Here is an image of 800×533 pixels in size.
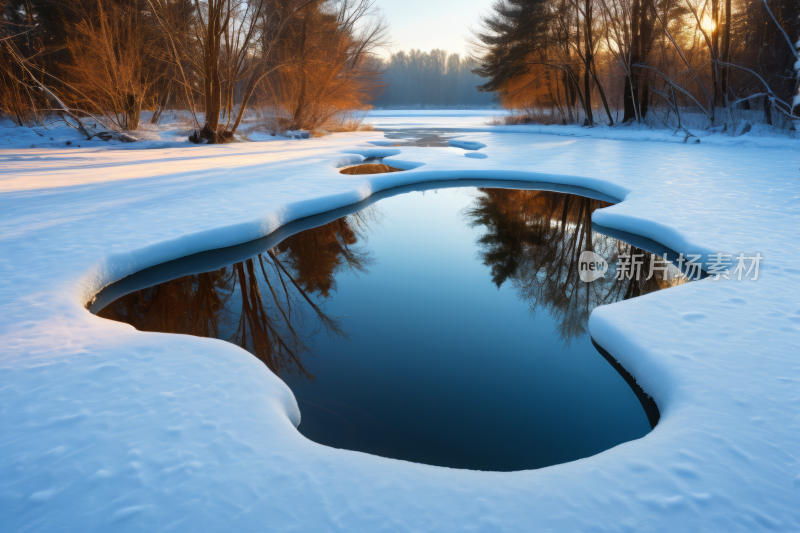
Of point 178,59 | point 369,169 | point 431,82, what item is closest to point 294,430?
point 369,169

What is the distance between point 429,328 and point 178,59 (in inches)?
516

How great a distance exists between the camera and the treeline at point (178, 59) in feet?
43.7

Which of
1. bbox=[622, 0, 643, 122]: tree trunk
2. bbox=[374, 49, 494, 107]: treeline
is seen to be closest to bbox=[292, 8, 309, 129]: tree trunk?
bbox=[622, 0, 643, 122]: tree trunk

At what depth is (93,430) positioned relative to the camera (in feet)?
6.72

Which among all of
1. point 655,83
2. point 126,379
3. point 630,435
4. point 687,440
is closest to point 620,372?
point 630,435

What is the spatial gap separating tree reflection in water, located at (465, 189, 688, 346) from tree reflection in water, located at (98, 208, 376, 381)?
1.86 metres

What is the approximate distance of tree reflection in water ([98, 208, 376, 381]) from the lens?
145 inches

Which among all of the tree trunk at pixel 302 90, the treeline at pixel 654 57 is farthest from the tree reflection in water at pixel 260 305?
the tree trunk at pixel 302 90

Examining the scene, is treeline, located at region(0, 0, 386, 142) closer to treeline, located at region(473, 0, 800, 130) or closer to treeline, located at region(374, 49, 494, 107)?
treeline, located at region(473, 0, 800, 130)

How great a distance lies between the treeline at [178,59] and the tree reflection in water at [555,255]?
32.7 ft

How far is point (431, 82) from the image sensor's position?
8238cm

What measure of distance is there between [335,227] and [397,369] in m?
3.97

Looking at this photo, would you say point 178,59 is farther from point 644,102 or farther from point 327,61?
point 644,102

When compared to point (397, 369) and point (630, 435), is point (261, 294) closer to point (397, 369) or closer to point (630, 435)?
point (397, 369)
